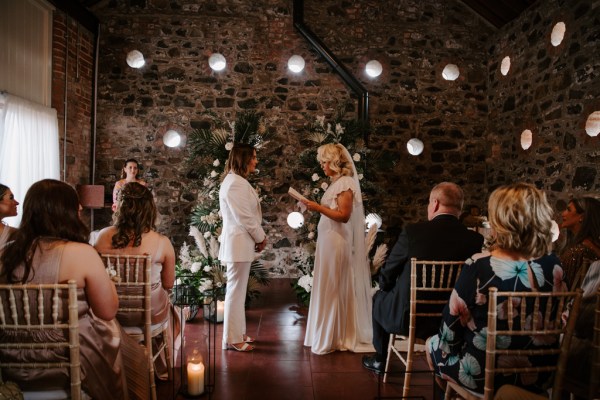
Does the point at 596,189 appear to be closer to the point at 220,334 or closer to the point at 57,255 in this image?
the point at 220,334

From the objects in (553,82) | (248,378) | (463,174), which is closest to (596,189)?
(553,82)

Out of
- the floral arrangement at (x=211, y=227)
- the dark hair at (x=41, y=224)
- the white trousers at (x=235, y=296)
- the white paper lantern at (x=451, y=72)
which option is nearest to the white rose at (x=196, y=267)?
the floral arrangement at (x=211, y=227)

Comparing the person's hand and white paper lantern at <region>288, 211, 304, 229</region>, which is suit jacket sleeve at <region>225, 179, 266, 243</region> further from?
white paper lantern at <region>288, 211, 304, 229</region>

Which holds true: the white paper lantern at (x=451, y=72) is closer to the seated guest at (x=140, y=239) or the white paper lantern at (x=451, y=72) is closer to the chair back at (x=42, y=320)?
the seated guest at (x=140, y=239)

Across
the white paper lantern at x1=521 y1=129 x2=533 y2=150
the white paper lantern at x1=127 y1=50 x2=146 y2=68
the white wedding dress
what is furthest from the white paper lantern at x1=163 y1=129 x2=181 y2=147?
the white paper lantern at x1=521 y1=129 x2=533 y2=150

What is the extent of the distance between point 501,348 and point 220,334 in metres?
2.90

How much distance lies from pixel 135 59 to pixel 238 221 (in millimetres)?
4277

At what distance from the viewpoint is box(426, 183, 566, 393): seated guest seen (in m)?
1.78

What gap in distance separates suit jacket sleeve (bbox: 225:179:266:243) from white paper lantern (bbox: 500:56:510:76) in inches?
183

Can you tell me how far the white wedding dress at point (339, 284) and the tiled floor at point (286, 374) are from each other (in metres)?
0.14

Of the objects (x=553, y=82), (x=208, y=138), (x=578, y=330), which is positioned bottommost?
(x=578, y=330)

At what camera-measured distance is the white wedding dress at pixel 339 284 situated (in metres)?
3.55

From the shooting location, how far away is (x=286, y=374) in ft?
10.5

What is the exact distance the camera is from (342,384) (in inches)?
119
